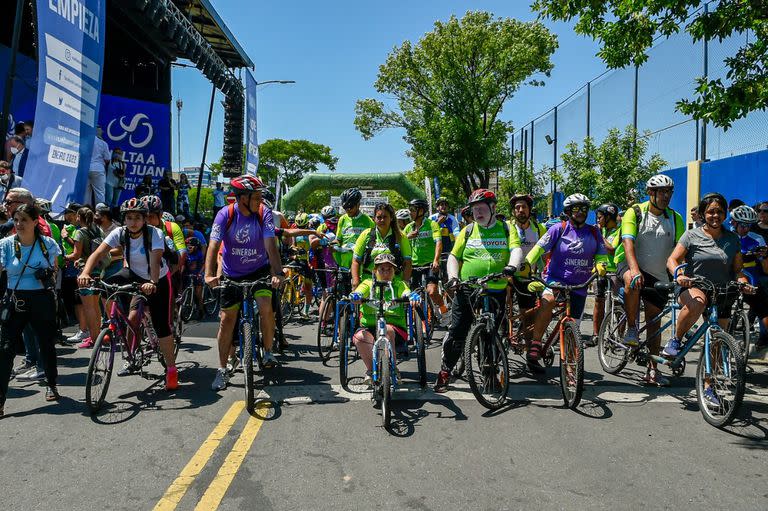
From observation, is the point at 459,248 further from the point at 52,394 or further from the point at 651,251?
the point at 52,394

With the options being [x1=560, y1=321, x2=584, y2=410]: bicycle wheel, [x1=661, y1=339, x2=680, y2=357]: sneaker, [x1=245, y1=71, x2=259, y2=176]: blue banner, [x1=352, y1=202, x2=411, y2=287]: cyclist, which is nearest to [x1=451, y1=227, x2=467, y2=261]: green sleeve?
[x1=352, y1=202, x2=411, y2=287]: cyclist

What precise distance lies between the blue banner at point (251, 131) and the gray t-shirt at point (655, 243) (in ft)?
62.9

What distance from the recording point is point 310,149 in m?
71.9

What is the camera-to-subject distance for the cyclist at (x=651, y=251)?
6102mm

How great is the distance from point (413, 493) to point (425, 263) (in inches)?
232

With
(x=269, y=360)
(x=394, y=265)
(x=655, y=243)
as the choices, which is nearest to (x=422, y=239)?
(x=269, y=360)

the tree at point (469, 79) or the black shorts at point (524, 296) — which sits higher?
the tree at point (469, 79)

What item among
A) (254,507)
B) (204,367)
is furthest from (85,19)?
(254,507)

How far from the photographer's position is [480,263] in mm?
5836

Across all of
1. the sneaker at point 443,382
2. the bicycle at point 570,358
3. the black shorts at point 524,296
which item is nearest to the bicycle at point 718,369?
the bicycle at point 570,358

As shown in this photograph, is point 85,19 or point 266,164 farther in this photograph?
point 266,164

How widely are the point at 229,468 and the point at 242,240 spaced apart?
8.76 ft

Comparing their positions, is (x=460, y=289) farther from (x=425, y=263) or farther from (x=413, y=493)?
(x=425, y=263)

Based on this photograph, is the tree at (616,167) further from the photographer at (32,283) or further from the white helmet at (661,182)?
the photographer at (32,283)
